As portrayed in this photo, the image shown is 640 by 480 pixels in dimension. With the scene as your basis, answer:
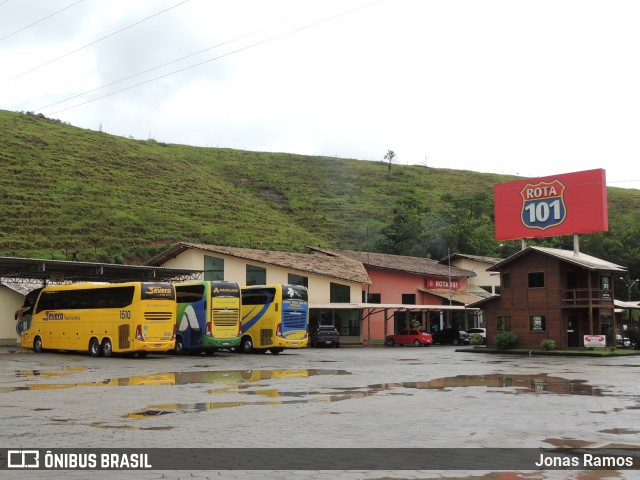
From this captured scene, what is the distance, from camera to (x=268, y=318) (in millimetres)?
39062

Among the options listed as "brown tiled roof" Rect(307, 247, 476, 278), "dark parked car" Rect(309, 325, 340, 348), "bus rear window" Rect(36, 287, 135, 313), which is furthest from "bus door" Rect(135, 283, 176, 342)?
"brown tiled roof" Rect(307, 247, 476, 278)

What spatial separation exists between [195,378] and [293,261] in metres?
33.8

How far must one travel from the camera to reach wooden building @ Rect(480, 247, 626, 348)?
1763 inches

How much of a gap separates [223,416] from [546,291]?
35.9 m

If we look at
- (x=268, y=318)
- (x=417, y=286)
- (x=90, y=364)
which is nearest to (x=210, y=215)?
(x=417, y=286)

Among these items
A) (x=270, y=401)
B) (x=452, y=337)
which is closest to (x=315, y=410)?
(x=270, y=401)

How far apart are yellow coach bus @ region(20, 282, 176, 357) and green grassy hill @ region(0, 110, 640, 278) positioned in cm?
3285

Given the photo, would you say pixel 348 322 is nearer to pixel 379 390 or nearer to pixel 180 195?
pixel 379 390

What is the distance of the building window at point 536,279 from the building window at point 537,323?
1.97 metres

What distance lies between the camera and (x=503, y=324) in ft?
157

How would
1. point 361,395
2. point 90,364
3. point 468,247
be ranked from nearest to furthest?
point 361,395
point 90,364
point 468,247

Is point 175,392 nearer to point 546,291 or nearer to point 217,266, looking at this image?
point 546,291

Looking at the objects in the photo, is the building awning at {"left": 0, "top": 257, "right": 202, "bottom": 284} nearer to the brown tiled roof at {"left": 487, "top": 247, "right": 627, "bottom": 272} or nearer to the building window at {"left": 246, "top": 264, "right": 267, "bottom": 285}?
the building window at {"left": 246, "top": 264, "right": 267, "bottom": 285}

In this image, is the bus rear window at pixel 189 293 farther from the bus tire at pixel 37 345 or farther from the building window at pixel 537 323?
the building window at pixel 537 323
